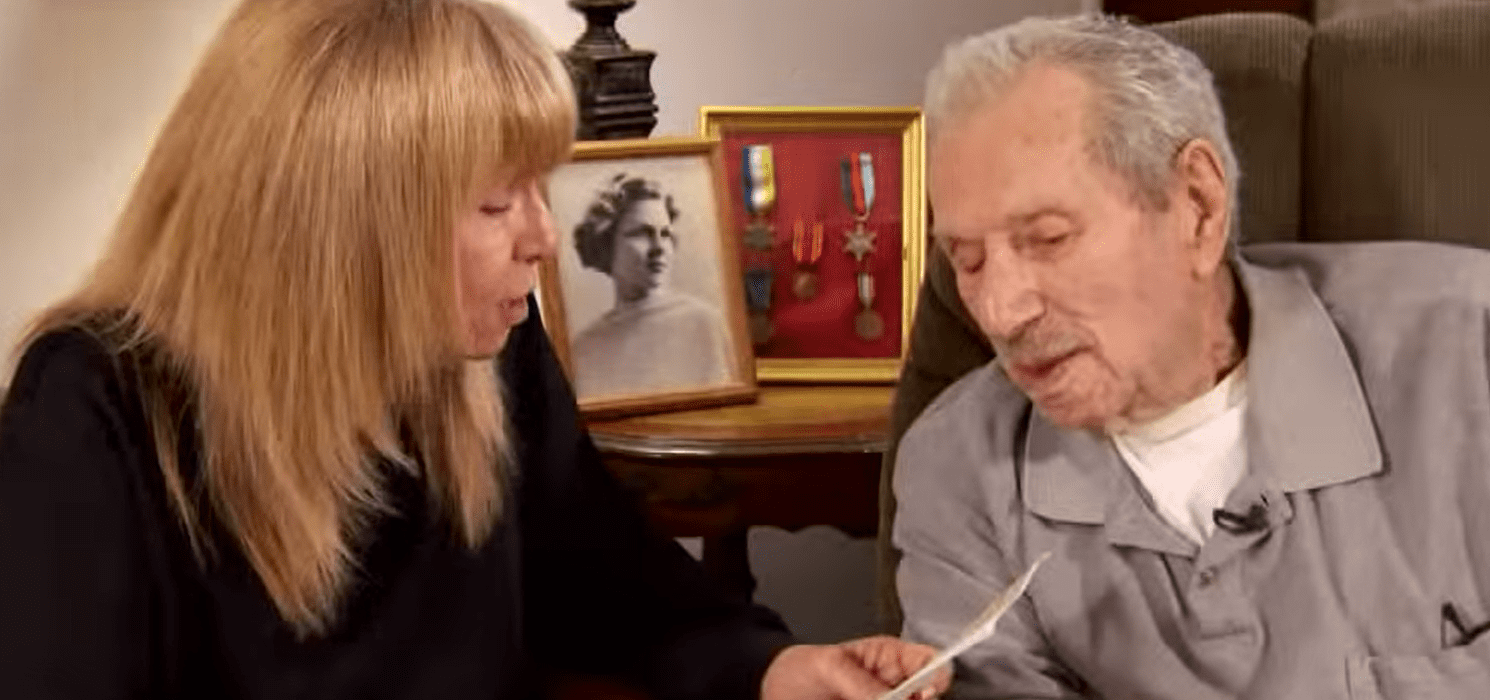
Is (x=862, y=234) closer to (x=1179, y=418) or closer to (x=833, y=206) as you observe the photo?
(x=833, y=206)

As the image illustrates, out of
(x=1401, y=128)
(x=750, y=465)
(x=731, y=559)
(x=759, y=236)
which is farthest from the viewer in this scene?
(x=731, y=559)

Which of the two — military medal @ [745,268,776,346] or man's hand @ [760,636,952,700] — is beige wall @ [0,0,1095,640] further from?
man's hand @ [760,636,952,700]

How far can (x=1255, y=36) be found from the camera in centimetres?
182

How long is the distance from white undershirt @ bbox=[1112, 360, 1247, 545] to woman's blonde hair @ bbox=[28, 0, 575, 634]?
1.53ft

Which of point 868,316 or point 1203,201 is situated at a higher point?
point 1203,201

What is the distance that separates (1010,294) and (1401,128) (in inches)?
15.4

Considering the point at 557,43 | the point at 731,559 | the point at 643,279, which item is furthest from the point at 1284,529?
the point at 557,43

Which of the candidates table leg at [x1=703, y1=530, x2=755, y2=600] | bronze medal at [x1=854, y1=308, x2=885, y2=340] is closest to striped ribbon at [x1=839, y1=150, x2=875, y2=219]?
bronze medal at [x1=854, y1=308, x2=885, y2=340]

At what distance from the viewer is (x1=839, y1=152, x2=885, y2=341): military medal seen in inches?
94.9

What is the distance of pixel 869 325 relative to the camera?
7.95 ft

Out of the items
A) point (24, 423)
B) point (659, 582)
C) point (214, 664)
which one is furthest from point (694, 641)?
point (24, 423)

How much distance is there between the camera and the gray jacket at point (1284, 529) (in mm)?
1569

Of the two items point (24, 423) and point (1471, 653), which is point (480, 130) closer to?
point (24, 423)

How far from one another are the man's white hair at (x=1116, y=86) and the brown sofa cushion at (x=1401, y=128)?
231mm
